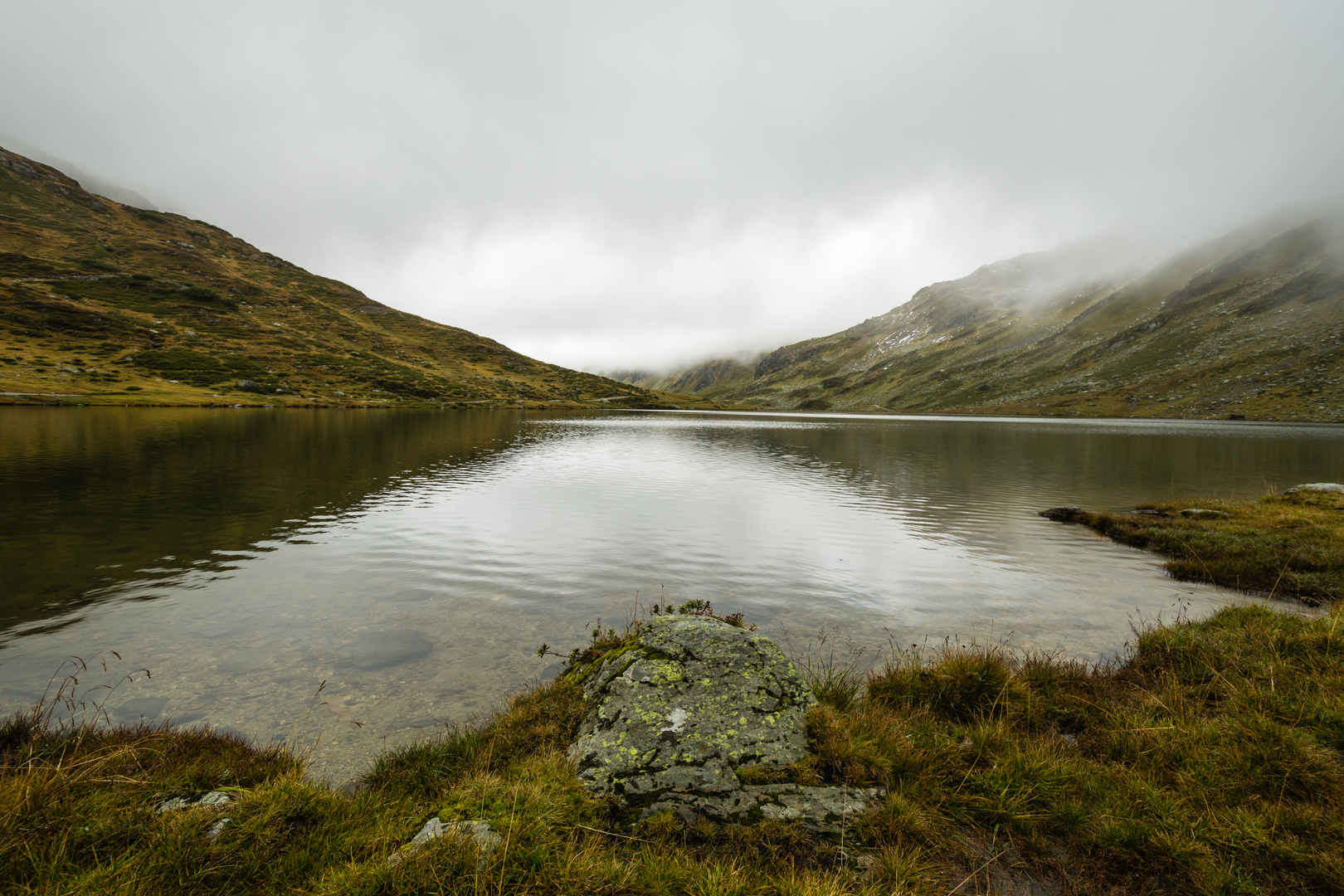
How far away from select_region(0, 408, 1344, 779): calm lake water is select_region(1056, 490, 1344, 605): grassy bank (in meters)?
1.51

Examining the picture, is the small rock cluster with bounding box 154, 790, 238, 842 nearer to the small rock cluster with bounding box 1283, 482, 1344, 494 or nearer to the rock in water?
the rock in water

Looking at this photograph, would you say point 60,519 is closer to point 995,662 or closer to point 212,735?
point 212,735

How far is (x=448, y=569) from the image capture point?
757 inches

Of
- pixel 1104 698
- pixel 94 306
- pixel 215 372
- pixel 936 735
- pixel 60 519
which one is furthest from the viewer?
pixel 94 306

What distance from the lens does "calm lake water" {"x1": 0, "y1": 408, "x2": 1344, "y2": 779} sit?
36.5 feet

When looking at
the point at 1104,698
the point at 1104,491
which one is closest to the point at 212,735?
the point at 1104,698

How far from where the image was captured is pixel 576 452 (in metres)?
61.3

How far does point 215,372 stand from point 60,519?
521 ft

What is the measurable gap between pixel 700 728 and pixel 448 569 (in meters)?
14.6

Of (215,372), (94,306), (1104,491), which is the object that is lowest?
(1104,491)

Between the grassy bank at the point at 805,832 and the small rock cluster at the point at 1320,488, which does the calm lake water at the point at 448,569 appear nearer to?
the grassy bank at the point at 805,832

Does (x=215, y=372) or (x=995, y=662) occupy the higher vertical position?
(x=215, y=372)

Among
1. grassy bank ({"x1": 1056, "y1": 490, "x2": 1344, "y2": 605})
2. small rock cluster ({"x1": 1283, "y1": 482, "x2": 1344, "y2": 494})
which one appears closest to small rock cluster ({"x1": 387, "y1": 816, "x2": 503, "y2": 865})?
grassy bank ({"x1": 1056, "y1": 490, "x2": 1344, "y2": 605})

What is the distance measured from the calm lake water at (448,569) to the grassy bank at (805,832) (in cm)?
235
